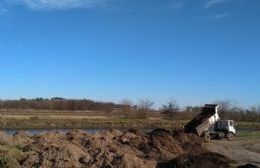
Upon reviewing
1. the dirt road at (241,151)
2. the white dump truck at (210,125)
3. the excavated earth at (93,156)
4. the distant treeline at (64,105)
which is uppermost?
the distant treeline at (64,105)

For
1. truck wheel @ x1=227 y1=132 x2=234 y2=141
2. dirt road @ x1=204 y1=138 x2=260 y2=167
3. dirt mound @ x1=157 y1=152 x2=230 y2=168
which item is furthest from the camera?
truck wheel @ x1=227 y1=132 x2=234 y2=141

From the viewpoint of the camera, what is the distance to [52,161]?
2098 centimetres

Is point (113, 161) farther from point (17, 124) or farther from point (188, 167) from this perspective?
point (17, 124)

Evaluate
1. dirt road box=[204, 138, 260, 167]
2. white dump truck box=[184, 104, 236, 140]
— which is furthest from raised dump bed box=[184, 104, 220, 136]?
dirt road box=[204, 138, 260, 167]

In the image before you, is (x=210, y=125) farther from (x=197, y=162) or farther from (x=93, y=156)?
(x=93, y=156)

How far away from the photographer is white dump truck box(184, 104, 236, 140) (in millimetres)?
49469

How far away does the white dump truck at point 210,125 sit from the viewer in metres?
49.5

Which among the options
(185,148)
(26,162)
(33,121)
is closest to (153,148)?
(185,148)

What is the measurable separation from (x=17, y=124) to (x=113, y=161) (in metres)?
58.5

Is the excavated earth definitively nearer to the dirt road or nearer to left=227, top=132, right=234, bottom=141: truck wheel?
the dirt road

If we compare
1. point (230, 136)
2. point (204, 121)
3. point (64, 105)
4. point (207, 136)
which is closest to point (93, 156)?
point (207, 136)

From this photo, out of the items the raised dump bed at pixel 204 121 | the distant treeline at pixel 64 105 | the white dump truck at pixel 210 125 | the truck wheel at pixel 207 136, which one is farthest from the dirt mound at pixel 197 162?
the distant treeline at pixel 64 105

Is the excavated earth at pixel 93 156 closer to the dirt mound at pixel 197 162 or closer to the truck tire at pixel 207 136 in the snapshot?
the dirt mound at pixel 197 162

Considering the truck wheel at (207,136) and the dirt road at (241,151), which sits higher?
the truck wheel at (207,136)
